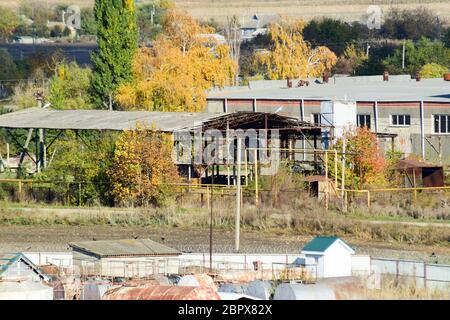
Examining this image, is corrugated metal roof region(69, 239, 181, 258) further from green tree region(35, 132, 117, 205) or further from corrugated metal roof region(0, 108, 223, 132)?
corrugated metal roof region(0, 108, 223, 132)

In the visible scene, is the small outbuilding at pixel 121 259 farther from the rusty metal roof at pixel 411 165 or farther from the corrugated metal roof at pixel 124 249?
the rusty metal roof at pixel 411 165

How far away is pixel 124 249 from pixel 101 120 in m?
18.8

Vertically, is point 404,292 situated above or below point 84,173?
above

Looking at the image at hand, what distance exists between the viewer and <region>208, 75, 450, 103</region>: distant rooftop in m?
56.2

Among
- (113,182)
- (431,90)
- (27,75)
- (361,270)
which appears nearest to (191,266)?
(361,270)

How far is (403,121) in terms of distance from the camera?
54750 millimetres

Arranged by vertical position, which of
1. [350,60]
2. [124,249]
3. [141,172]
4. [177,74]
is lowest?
[350,60]

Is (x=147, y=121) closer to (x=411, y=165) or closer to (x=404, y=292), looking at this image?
(x=411, y=165)

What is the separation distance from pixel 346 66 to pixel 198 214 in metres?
53.2

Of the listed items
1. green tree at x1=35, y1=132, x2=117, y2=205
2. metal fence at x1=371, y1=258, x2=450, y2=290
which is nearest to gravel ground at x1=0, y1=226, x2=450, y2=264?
green tree at x1=35, y1=132, x2=117, y2=205

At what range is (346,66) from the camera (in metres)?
95.6

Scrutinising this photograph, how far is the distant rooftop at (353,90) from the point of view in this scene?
5619 cm

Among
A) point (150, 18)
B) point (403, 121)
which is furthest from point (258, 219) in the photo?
point (150, 18)

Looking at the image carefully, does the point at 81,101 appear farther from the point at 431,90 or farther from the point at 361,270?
the point at 361,270
